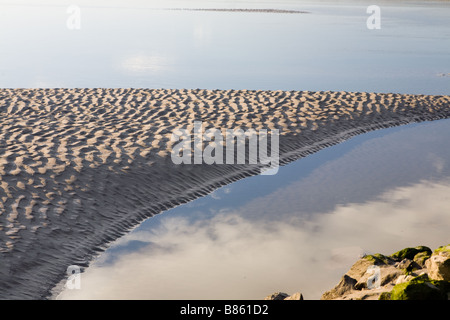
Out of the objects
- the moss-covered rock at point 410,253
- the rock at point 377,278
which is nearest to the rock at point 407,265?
the rock at point 377,278

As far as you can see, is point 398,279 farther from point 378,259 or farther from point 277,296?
point 277,296

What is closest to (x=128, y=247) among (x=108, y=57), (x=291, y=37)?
(x=108, y=57)

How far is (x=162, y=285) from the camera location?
9086 millimetres

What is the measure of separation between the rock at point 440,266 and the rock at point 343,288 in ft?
3.37

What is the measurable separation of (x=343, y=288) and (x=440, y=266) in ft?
4.27

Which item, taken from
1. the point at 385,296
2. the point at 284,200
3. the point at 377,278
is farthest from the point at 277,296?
the point at 284,200

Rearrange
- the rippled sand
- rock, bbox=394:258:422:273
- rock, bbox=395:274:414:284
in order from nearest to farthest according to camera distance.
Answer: rock, bbox=395:274:414:284 < rock, bbox=394:258:422:273 < the rippled sand

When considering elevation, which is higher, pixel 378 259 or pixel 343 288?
pixel 378 259

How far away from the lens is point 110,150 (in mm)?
13539

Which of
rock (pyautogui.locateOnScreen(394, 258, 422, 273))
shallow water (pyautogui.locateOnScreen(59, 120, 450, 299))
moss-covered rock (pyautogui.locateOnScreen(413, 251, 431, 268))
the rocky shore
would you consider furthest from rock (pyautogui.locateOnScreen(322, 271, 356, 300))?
moss-covered rock (pyautogui.locateOnScreen(413, 251, 431, 268))

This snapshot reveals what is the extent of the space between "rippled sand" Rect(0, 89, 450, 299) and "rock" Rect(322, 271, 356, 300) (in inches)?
150

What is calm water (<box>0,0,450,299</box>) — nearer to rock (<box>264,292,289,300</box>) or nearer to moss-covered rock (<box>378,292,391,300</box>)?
rock (<box>264,292,289,300</box>)

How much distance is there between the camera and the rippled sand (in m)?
9.83

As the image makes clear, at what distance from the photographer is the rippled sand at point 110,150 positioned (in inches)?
387
